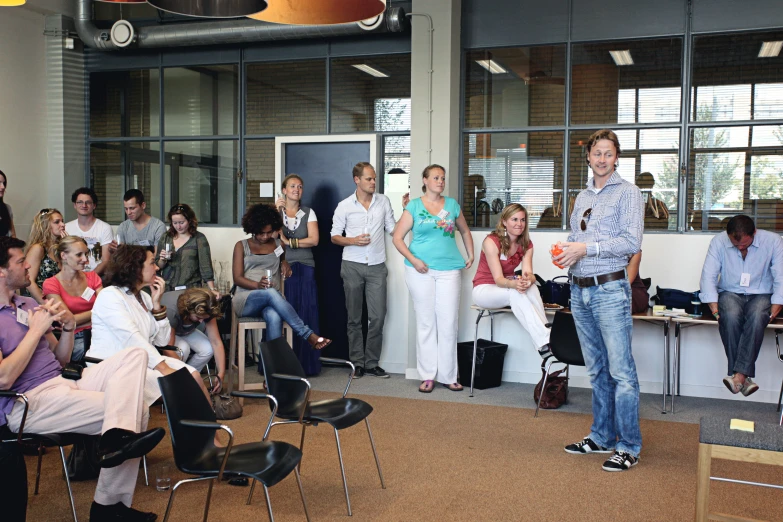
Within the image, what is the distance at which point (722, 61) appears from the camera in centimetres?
650

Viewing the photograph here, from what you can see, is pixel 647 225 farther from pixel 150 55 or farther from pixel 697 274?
pixel 150 55

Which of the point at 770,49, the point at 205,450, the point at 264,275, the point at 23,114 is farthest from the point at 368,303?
the point at 23,114

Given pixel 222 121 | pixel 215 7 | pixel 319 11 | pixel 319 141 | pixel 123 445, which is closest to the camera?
pixel 215 7

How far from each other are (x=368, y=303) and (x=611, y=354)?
326 cm

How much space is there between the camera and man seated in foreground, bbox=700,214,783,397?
18.9ft

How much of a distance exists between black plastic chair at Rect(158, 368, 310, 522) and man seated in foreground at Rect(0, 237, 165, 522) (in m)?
0.21

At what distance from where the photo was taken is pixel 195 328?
18.0ft

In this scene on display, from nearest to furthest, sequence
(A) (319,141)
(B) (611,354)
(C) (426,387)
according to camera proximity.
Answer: (B) (611,354)
(C) (426,387)
(A) (319,141)

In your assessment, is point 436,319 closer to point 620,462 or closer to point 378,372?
point 378,372

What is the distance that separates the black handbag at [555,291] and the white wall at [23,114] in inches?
211

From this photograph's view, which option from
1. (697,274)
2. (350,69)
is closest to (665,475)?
(697,274)

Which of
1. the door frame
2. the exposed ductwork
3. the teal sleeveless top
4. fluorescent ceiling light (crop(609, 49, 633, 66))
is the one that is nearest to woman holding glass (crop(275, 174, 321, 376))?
the door frame

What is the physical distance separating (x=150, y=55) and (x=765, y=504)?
286 inches

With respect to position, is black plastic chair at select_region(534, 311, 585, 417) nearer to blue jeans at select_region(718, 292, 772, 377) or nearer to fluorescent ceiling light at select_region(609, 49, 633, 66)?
blue jeans at select_region(718, 292, 772, 377)
